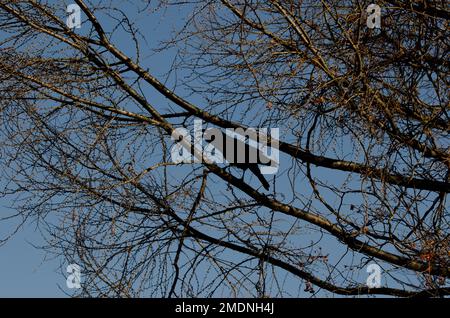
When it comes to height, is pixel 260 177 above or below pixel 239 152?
below

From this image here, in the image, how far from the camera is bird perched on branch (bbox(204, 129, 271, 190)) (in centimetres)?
754

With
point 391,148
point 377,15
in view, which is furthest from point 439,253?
point 377,15

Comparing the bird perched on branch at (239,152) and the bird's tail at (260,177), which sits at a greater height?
the bird perched on branch at (239,152)

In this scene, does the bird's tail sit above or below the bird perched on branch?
below

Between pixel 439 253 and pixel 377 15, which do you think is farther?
pixel 377 15

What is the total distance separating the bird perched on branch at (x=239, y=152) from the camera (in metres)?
7.54

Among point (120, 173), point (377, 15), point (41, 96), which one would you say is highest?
point (377, 15)

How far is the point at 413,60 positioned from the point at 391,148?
77 centimetres

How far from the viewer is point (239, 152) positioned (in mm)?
7578

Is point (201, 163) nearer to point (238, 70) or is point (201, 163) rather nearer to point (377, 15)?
point (238, 70)

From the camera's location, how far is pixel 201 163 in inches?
297
